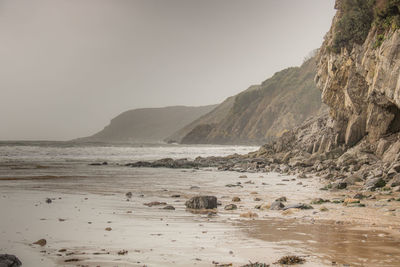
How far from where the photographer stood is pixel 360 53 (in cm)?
2308

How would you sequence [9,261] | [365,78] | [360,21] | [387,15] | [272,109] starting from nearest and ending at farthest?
[9,261]
[387,15]
[365,78]
[360,21]
[272,109]

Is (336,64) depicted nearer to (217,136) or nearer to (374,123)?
(374,123)

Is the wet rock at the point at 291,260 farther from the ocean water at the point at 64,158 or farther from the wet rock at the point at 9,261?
the ocean water at the point at 64,158

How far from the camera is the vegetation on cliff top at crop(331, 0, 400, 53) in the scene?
65.9 feet

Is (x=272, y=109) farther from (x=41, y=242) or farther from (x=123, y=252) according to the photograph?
(x=123, y=252)

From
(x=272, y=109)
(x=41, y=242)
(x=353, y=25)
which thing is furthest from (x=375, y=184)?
(x=272, y=109)

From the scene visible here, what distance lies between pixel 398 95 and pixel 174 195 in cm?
1093

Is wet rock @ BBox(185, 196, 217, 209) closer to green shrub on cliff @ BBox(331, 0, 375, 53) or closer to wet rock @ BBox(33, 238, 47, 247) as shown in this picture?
wet rock @ BBox(33, 238, 47, 247)

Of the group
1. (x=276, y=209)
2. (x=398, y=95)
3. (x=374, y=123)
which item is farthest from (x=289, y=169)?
(x=276, y=209)

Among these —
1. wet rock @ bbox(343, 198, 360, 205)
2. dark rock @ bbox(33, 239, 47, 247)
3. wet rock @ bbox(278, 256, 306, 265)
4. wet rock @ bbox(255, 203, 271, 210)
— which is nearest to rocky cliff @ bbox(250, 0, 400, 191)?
wet rock @ bbox(343, 198, 360, 205)

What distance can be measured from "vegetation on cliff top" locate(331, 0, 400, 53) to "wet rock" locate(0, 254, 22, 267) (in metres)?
20.1

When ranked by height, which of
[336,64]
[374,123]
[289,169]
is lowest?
[289,169]

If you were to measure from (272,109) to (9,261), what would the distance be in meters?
95.2

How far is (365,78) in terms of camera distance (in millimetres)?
21469
